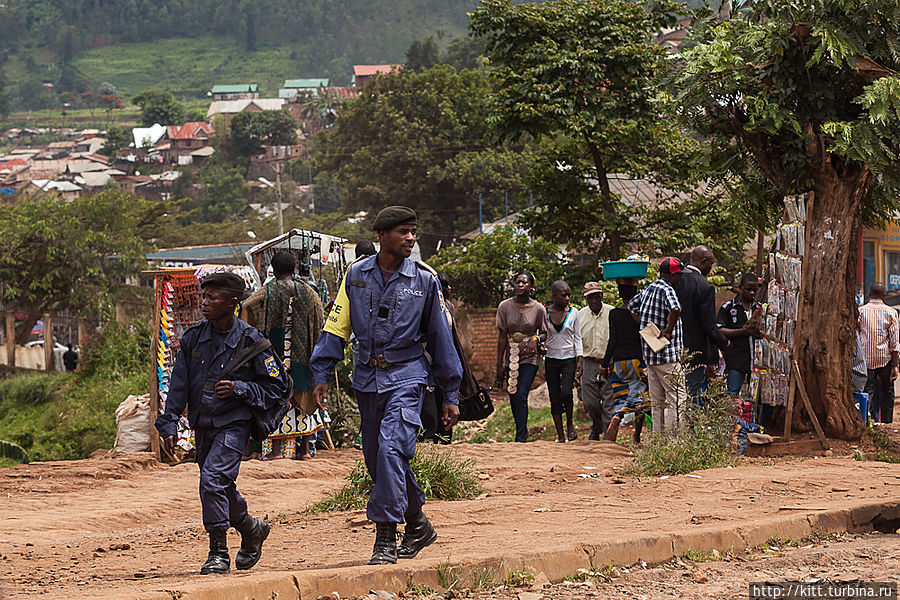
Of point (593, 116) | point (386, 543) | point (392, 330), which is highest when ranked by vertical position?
point (593, 116)

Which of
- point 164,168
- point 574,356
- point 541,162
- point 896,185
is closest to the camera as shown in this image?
point 896,185

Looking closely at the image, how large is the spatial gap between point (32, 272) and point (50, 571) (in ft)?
101

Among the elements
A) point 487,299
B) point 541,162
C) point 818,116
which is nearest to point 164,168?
point 487,299

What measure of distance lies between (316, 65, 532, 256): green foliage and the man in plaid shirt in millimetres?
40144

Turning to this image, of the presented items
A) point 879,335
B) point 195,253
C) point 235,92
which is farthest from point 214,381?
point 235,92

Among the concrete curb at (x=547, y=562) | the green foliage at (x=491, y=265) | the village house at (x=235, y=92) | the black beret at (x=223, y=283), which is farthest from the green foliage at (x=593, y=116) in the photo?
the village house at (x=235, y=92)

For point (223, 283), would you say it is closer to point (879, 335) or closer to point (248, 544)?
point (248, 544)

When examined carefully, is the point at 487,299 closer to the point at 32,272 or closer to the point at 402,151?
the point at 32,272

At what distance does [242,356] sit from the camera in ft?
18.4

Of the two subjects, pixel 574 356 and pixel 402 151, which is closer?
pixel 574 356

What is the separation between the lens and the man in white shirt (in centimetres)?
1130

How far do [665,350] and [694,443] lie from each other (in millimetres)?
1149

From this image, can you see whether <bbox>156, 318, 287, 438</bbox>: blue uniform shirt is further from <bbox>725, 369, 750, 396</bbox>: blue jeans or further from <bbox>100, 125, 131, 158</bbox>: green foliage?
<bbox>100, 125, 131, 158</bbox>: green foliage

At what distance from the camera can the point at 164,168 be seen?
11731 cm
